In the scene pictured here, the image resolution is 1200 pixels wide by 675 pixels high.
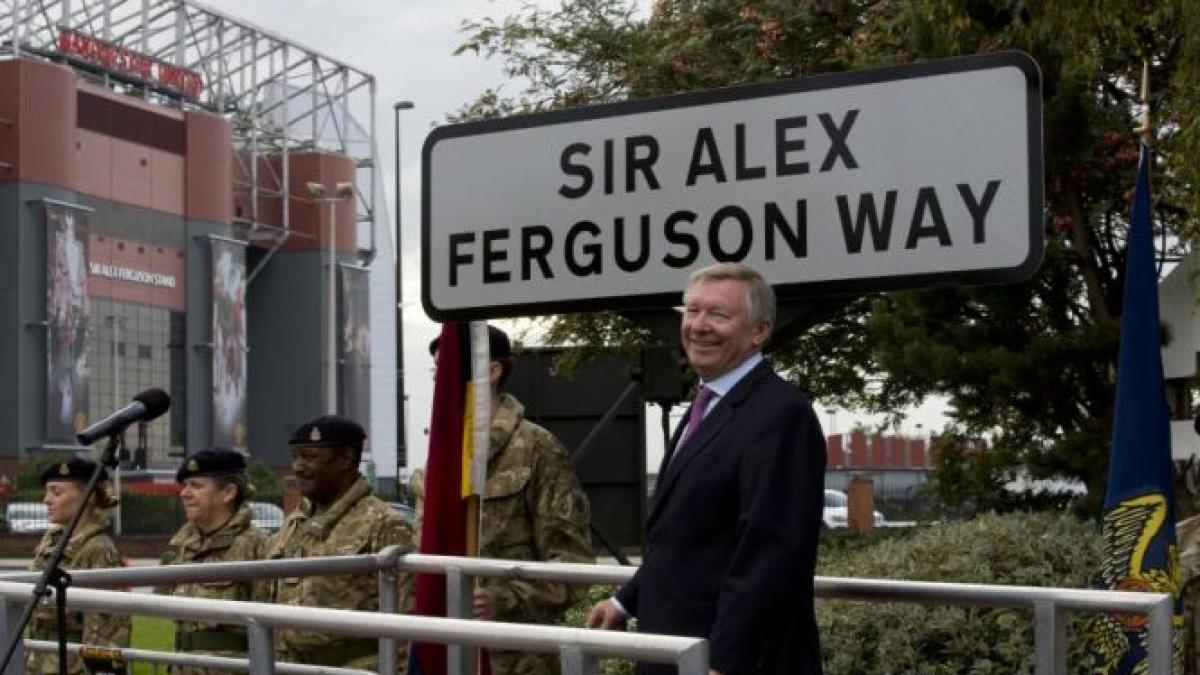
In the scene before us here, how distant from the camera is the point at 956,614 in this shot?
814cm

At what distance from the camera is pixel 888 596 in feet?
15.4

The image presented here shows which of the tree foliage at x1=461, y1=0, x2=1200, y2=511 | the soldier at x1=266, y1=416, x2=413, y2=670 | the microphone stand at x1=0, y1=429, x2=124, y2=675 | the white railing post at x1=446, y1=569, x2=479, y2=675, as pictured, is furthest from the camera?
the tree foliage at x1=461, y1=0, x2=1200, y2=511

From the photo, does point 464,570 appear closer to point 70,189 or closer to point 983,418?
point 983,418

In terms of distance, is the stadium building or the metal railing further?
the stadium building

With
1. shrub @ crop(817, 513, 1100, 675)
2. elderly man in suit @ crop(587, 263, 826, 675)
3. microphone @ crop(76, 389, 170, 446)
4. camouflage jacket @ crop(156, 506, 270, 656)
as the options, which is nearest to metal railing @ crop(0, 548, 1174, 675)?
microphone @ crop(76, 389, 170, 446)

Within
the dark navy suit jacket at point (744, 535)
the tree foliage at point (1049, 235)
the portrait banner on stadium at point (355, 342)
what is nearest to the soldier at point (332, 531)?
the dark navy suit jacket at point (744, 535)

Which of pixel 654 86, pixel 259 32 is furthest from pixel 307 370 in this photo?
pixel 654 86

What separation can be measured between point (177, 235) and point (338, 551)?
8072cm

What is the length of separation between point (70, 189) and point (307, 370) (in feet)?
70.3

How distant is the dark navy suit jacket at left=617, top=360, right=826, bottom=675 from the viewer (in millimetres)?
4105

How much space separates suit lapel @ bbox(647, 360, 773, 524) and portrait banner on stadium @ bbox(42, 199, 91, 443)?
233ft

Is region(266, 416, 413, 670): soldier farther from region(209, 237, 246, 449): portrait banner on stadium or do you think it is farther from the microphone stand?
region(209, 237, 246, 449): portrait banner on stadium

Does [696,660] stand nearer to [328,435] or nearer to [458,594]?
[458,594]

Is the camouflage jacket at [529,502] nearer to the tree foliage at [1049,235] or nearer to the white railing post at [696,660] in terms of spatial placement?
the white railing post at [696,660]
